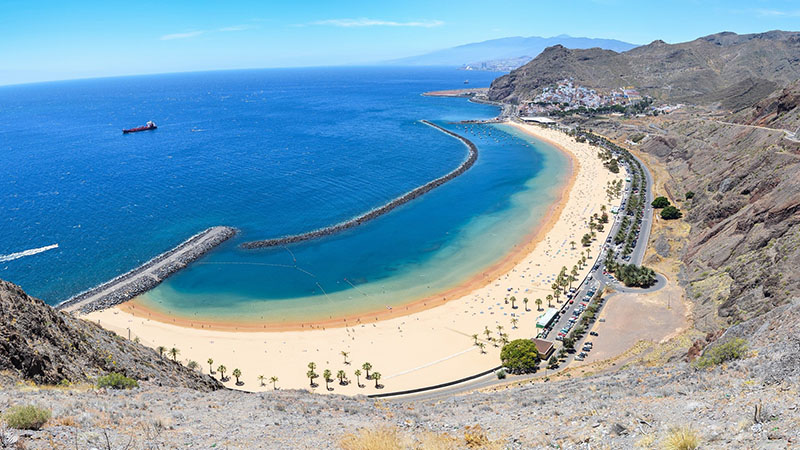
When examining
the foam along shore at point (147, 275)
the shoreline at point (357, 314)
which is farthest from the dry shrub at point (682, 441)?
the foam along shore at point (147, 275)

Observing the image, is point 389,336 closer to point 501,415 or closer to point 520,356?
point 520,356

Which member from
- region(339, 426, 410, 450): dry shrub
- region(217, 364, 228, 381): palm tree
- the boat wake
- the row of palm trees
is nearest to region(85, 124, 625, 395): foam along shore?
the row of palm trees

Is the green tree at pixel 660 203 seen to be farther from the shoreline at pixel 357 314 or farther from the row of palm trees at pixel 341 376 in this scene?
the row of palm trees at pixel 341 376

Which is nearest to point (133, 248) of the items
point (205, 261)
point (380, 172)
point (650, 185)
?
point (205, 261)

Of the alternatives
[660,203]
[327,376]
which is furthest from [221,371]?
[660,203]

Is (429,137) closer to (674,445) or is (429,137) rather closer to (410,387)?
(410,387)

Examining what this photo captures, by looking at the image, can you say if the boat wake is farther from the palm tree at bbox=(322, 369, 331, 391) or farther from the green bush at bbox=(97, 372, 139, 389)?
the green bush at bbox=(97, 372, 139, 389)
